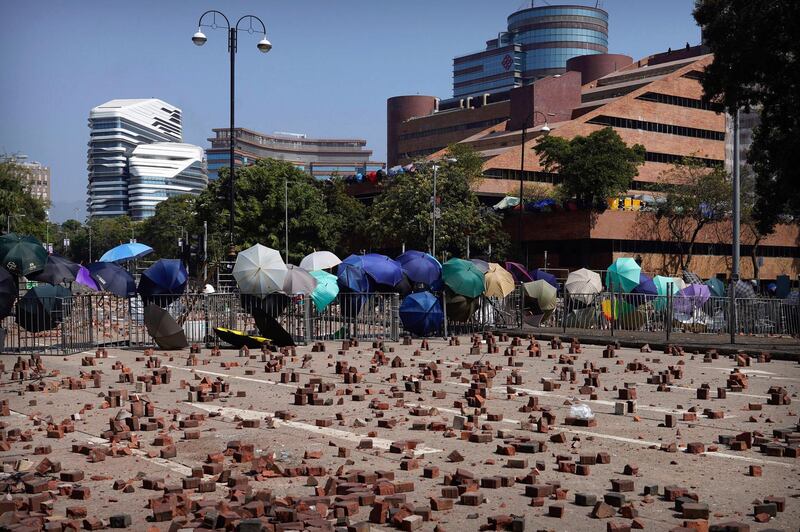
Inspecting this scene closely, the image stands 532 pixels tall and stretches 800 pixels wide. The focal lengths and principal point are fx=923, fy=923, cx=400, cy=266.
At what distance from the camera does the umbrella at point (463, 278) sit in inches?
1061

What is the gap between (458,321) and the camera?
28234 mm

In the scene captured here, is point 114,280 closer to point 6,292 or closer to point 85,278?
point 85,278

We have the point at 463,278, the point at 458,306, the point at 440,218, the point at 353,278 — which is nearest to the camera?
the point at 353,278

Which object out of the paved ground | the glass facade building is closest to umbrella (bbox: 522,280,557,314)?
the paved ground

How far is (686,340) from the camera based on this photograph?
2492cm

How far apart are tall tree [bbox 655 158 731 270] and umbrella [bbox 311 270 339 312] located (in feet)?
160

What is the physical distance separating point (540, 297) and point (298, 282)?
34.4 feet

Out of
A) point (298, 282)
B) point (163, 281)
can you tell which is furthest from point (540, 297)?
point (163, 281)

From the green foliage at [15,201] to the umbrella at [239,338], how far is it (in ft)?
116

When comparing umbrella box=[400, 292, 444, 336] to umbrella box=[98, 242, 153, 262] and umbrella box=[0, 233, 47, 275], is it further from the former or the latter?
umbrella box=[0, 233, 47, 275]

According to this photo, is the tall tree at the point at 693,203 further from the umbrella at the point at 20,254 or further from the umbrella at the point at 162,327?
the umbrella at the point at 20,254

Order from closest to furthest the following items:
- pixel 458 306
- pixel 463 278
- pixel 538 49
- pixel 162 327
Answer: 1. pixel 162 327
2. pixel 463 278
3. pixel 458 306
4. pixel 538 49

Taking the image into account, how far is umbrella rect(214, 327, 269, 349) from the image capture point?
2172cm

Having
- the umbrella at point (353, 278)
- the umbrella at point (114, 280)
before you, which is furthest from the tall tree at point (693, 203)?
the umbrella at point (114, 280)
